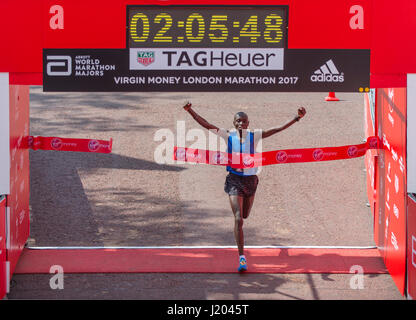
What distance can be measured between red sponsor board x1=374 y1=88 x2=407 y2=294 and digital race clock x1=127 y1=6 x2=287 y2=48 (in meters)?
1.77

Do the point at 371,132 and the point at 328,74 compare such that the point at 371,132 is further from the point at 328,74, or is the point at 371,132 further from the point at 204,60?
the point at 204,60

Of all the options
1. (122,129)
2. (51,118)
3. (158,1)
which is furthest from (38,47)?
(51,118)

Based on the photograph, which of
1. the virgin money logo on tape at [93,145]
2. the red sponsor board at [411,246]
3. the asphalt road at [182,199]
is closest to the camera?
the red sponsor board at [411,246]

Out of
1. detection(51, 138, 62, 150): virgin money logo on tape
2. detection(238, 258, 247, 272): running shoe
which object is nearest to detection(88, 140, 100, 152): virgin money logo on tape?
detection(51, 138, 62, 150): virgin money logo on tape

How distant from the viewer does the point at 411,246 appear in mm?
8766

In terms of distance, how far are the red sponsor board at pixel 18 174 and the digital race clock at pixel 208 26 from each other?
2.30m

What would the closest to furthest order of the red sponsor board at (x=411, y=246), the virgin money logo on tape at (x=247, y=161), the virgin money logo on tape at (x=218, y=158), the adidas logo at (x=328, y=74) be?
1. the adidas logo at (x=328, y=74)
2. the red sponsor board at (x=411, y=246)
3. the virgin money logo on tape at (x=247, y=161)
4. the virgin money logo on tape at (x=218, y=158)

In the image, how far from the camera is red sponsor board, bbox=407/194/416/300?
8.65 meters

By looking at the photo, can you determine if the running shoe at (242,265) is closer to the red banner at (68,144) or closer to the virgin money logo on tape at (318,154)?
the virgin money logo on tape at (318,154)

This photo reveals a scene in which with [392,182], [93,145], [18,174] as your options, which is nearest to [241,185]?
[392,182]

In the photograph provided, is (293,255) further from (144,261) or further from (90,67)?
(90,67)

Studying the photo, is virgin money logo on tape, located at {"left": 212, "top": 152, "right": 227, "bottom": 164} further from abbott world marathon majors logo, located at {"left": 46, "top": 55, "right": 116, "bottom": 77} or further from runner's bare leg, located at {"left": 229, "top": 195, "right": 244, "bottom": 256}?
abbott world marathon majors logo, located at {"left": 46, "top": 55, "right": 116, "bottom": 77}

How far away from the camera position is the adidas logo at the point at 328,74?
8.53 m

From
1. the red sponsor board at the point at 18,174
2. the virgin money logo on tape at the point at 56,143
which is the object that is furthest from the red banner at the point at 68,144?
the red sponsor board at the point at 18,174
